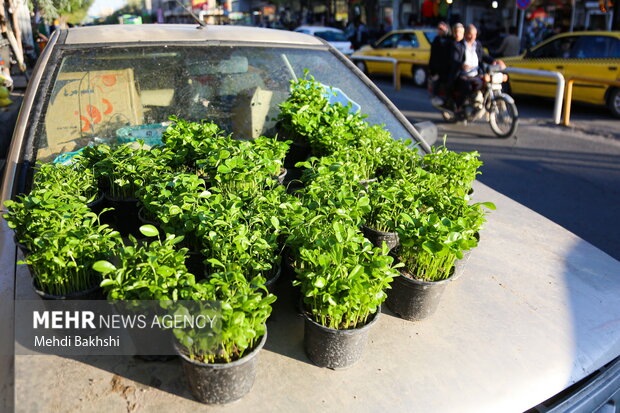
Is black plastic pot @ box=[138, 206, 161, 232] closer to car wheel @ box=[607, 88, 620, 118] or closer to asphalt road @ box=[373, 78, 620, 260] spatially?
asphalt road @ box=[373, 78, 620, 260]

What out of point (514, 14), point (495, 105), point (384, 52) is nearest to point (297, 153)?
point (495, 105)

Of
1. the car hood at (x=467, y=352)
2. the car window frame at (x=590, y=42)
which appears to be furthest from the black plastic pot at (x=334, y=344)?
the car window frame at (x=590, y=42)

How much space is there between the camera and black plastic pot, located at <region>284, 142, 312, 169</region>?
322 cm

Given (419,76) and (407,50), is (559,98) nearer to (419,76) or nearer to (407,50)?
(419,76)

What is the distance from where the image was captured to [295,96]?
3281 millimetres

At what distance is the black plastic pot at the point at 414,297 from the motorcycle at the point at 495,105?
760 centimetres

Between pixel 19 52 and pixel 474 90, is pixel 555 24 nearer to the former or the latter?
pixel 474 90

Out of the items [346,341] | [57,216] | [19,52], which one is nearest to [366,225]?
[346,341]

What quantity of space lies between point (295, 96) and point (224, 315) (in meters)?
2.06

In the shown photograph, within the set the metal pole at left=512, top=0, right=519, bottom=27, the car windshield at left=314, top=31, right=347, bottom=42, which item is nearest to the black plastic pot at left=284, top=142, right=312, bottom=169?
the car windshield at left=314, top=31, right=347, bottom=42

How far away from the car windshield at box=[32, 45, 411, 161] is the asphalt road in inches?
133

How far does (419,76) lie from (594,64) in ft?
17.3

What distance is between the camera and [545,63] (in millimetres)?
11336

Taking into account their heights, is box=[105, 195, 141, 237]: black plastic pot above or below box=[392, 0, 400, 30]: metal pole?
below
